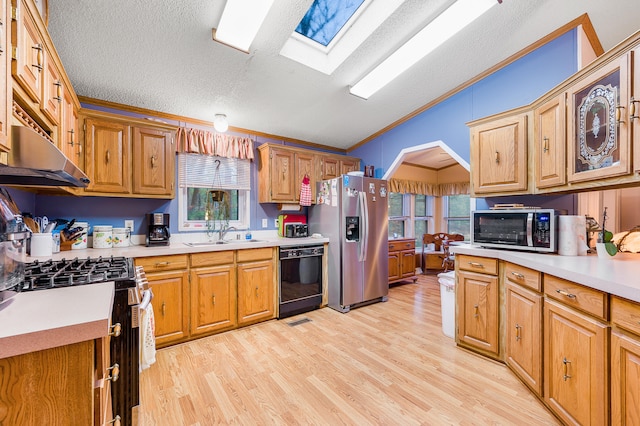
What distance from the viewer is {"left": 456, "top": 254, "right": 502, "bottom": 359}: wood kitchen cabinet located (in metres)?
2.29

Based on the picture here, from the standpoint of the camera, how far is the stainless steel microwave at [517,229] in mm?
2104

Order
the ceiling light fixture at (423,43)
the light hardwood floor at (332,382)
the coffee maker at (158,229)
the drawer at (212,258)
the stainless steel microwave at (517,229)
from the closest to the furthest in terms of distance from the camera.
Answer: the light hardwood floor at (332,382) < the stainless steel microwave at (517,229) < the ceiling light fixture at (423,43) < the drawer at (212,258) < the coffee maker at (158,229)

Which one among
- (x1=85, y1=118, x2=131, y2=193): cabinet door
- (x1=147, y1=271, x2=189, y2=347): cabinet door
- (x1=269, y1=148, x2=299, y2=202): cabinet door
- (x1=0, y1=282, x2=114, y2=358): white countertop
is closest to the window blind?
(x1=269, y1=148, x2=299, y2=202): cabinet door

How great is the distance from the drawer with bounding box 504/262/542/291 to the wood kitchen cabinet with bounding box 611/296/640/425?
0.55 m

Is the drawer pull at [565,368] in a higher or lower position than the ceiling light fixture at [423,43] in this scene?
lower

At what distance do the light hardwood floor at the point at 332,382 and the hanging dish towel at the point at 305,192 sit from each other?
64.5 inches

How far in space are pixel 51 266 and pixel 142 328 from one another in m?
0.65

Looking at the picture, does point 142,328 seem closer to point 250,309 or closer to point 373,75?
point 250,309

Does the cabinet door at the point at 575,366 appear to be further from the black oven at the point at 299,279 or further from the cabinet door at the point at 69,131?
the cabinet door at the point at 69,131

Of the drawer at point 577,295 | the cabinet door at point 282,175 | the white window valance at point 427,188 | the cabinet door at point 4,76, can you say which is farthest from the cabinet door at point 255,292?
the white window valance at point 427,188

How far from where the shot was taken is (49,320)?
2.74ft

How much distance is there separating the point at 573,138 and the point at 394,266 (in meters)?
3.30

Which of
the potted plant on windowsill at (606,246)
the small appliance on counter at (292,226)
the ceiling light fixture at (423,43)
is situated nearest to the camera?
the potted plant on windowsill at (606,246)

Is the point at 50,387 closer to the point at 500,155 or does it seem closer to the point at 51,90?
the point at 51,90
